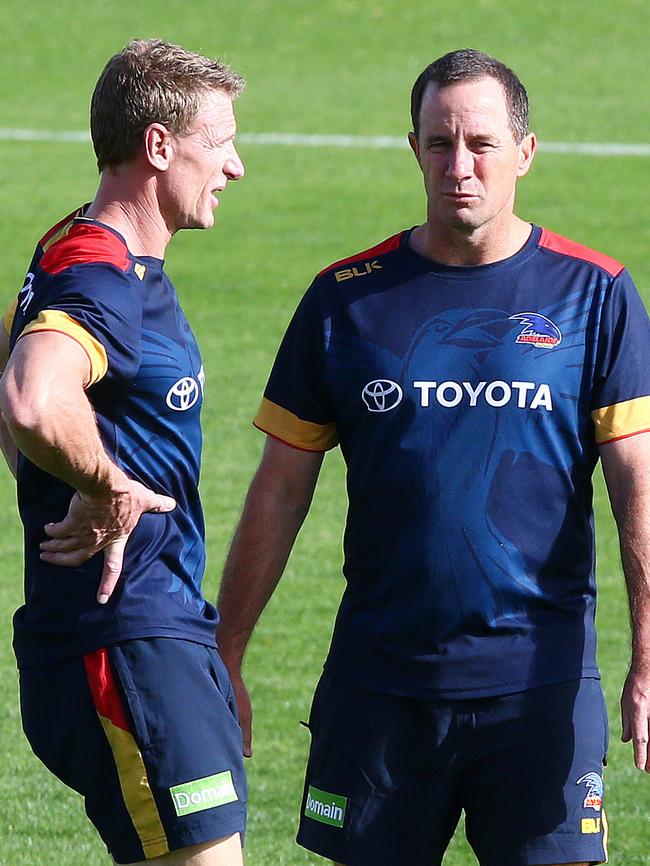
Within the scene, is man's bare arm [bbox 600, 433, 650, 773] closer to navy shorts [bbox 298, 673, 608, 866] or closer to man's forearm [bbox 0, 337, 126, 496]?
navy shorts [bbox 298, 673, 608, 866]

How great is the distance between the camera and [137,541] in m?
3.73

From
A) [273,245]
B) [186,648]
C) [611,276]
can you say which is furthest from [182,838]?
[273,245]

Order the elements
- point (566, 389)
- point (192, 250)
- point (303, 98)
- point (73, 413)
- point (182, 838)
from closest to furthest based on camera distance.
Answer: point (73, 413) < point (182, 838) < point (566, 389) < point (192, 250) < point (303, 98)

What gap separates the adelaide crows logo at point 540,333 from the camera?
401 cm

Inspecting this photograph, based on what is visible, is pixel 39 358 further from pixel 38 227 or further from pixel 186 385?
pixel 38 227

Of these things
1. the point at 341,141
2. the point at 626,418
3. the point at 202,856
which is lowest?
the point at 202,856

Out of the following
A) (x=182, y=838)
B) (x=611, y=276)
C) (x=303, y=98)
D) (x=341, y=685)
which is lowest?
(x=182, y=838)

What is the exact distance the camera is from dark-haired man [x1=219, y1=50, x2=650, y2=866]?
398cm

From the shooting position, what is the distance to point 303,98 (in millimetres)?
25703

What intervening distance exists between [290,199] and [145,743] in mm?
16450

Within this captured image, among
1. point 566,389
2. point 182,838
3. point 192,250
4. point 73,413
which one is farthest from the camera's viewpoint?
point 192,250

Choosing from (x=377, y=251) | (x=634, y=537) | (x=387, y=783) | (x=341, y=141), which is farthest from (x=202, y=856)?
(x=341, y=141)

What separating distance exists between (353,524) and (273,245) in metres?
13.6

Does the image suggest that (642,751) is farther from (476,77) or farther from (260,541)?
(476,77)
